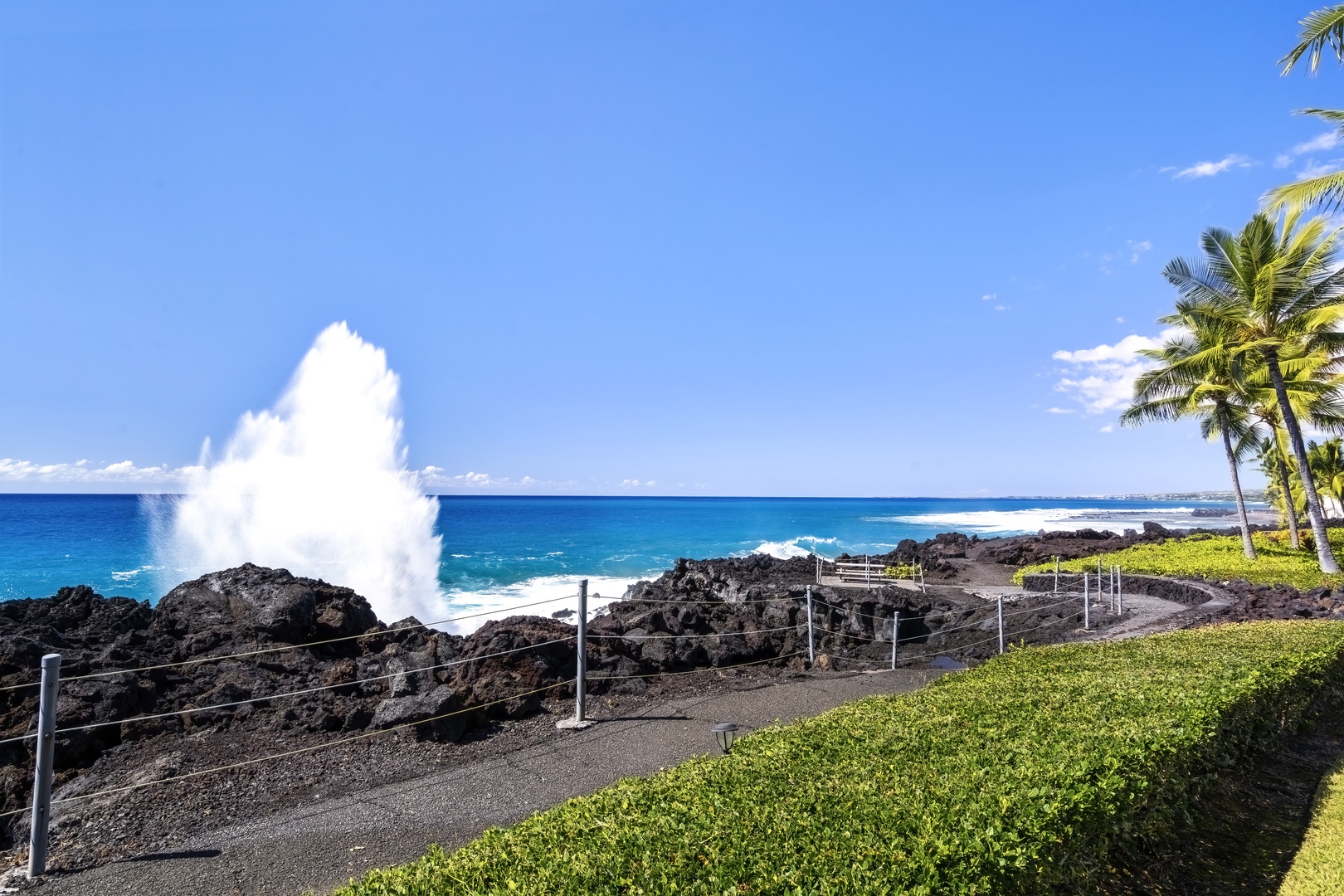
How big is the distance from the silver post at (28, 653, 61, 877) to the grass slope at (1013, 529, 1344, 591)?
21.9m

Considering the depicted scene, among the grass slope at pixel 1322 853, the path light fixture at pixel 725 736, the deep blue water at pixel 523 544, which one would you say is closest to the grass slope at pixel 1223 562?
the grass slope at pixel 1322 853

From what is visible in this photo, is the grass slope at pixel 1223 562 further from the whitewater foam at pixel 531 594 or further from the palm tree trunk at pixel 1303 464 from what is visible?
the whitewater foam at pixel 531 594

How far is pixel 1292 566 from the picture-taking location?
21.1 metres

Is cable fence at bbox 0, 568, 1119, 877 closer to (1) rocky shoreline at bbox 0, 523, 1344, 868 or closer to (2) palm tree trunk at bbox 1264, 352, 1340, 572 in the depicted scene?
(1) rocky shoreline at bbox 0, 523, 1344, 868

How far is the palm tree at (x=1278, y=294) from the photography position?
1881 cm

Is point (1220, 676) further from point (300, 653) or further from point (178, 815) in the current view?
point (300, 653)

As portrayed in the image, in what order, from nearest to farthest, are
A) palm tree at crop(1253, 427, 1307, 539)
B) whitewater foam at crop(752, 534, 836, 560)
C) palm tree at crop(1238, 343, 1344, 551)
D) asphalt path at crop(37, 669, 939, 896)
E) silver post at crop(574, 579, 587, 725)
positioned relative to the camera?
asphalt path at crop(37, 669, 939, 896) < silver post at crop(574, 579, 587, 725) < palm tree at crop(1238, 343, 1344, 551) < palm tree at crop(1253, 427, 1307, 539) < whitewater foam at crop(752, 534, 836, 560)

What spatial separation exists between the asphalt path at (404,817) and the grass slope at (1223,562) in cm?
1760

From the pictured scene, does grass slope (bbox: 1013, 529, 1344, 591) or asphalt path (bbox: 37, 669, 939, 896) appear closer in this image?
asphalt path (bbox: 37, 669, 939, 896)

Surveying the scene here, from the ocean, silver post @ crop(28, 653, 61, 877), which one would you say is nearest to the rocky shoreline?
silver post @ crop(28, 653, 61, 877)

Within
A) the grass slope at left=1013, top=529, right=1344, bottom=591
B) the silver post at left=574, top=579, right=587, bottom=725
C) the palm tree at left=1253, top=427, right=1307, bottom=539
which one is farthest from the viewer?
the palm tree at left=1253, top=427, right=1307, bottom=539

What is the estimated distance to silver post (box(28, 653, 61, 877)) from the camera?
430 centimetres

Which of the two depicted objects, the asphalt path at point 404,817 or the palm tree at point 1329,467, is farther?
the palm tree at point 1329,467

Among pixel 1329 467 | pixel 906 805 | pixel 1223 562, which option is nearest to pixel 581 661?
pixel 906 805
